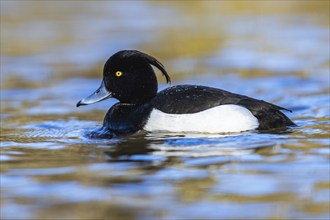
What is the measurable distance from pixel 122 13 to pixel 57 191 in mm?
15377

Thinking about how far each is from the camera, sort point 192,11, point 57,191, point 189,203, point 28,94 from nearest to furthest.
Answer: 1. point 189,203
2. point 57,191
3. point 28,94
4. point 192,11

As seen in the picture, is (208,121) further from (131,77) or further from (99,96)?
(99,96)

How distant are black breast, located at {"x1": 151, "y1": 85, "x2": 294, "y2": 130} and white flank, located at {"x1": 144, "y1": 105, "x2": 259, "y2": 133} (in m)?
0.05

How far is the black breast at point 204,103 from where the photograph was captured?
8148 mm

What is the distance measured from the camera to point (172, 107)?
26.8ft

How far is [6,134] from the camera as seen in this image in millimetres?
9000

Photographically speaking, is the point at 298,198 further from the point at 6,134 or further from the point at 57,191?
the point at 6,134

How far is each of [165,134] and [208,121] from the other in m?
0.43

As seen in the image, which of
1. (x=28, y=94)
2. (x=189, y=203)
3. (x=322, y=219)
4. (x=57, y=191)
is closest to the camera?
(x=322, y=219)

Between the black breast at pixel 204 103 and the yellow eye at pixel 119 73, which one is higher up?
Answer: the yellow eye at pixel 119 73

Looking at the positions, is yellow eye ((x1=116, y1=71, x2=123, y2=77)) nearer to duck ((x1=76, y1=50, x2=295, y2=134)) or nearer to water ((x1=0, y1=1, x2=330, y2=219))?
duck ((x1=76, y1=50, x2=295, y2=134))

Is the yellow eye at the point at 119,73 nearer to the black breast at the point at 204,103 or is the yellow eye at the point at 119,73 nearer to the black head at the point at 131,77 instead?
the black head at the point at 131,77

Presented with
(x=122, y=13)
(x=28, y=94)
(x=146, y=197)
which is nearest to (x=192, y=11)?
(x=122, y=13)

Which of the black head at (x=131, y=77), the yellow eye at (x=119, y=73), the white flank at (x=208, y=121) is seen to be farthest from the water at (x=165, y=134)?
the yellow eye at (x=119, y=73)
